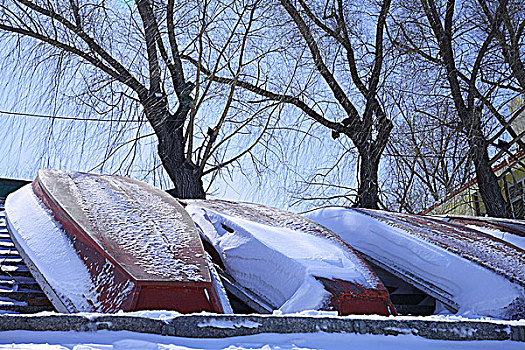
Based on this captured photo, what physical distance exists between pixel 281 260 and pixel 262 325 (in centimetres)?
→ 129

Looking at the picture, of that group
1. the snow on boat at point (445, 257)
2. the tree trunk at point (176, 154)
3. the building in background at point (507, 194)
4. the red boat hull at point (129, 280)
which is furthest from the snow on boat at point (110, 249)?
the building in background at point (507, 194)

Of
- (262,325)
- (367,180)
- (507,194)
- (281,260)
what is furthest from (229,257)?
(507,194)

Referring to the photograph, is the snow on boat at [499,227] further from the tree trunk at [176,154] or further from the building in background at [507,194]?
the tree trunk at [176,154]

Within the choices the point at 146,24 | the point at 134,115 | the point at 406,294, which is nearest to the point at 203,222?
the point at 406,294

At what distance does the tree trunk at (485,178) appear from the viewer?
7027 mm

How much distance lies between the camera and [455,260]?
3408mm

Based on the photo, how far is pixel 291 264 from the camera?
292 centimetres

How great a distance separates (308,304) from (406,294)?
1334 mm

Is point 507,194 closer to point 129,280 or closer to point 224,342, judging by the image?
point 129,280

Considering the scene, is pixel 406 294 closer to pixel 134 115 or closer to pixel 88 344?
pixel 88 344

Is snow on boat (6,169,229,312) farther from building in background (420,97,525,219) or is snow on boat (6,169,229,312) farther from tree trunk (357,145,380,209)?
building in background (420,97,525,219)

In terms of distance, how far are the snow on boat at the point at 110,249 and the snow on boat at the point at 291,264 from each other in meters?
0.25

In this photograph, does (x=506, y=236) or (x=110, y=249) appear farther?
(x=506, y=236)

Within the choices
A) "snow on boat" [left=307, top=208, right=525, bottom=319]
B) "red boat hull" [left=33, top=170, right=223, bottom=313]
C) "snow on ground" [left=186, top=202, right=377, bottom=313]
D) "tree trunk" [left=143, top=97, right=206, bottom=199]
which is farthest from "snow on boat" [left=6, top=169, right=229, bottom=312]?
"tree trunk" [left=143, top=97, right=206, bottom=199]
